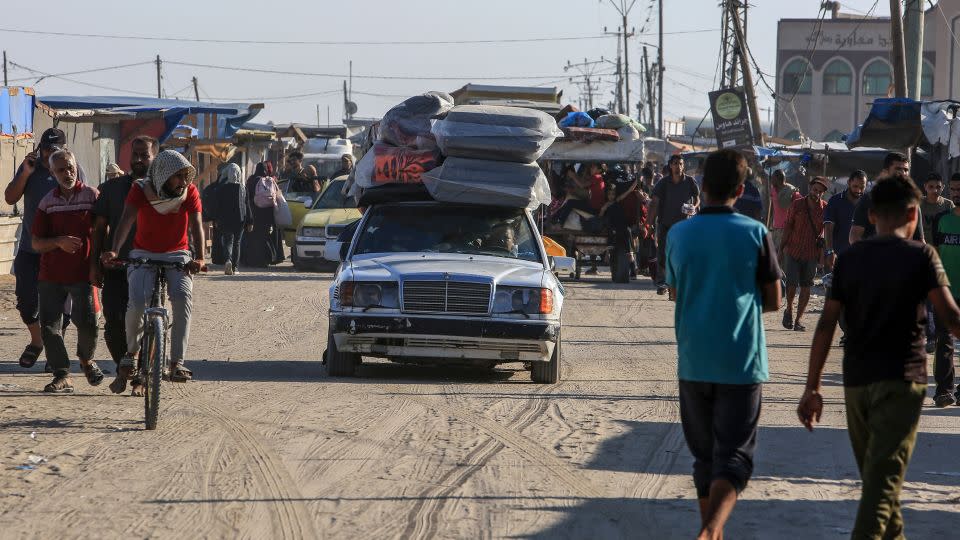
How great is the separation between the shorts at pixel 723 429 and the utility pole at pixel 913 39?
18308 millimetres

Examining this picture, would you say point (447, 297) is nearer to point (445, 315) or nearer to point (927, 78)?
point (445, 315)

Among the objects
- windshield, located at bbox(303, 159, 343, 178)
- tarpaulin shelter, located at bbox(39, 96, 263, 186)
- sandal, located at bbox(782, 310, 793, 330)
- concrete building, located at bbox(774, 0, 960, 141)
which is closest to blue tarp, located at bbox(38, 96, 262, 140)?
tarpaulin shelter, located at bbox(39, 96, 263, 186)

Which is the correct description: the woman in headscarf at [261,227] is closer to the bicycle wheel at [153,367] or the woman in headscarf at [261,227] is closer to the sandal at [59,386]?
the sandal at [59,386]

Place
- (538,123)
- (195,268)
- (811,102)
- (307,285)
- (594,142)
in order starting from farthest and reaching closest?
(811,102) < (594,142) < (307,285) < (538,123) < (195,268)

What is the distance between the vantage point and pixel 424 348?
11.4m

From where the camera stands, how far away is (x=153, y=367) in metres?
8.99

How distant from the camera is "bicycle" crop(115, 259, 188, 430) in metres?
8.97

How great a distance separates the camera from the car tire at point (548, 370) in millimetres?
11711

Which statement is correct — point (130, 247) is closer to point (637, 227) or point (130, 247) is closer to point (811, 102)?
point (637, 227)

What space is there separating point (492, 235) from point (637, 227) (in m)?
12.3

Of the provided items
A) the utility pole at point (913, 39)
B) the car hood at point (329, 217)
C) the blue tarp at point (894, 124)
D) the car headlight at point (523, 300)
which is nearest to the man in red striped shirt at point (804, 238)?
the blue tarp at point (894, 124)

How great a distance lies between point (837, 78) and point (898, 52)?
67.4 m

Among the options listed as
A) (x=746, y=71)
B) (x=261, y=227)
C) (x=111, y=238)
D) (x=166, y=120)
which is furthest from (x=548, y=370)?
(x=746, y=71)

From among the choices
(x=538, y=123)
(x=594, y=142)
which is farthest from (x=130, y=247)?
(x=594, y=142)
